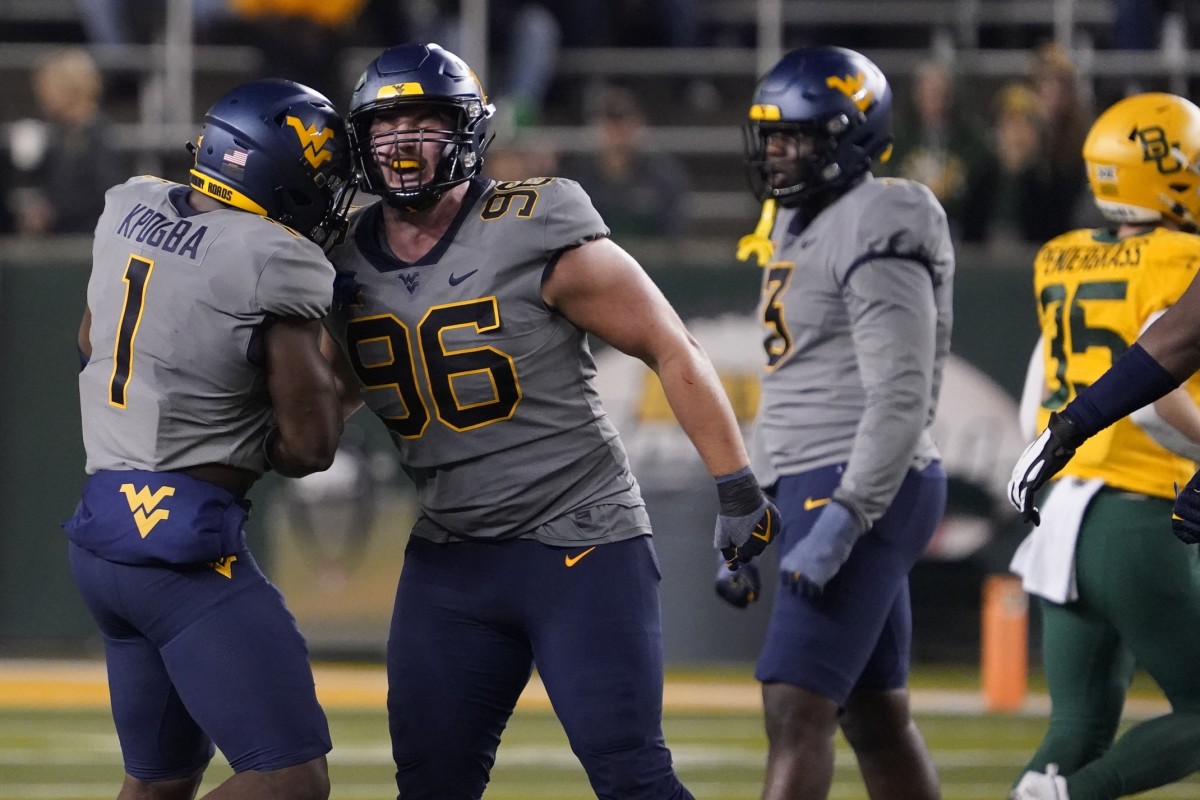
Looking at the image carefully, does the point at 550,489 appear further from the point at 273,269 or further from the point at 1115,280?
the point at 1115,280

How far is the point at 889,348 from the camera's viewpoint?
3992 mm

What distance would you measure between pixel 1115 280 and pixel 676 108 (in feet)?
24.2

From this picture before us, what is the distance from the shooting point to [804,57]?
437cm

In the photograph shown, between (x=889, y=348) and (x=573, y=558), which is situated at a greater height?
(x=889, y=348)

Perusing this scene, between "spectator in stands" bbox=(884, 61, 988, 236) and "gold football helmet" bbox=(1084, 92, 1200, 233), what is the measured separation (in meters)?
4.89

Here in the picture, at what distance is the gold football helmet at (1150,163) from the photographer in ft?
13.5

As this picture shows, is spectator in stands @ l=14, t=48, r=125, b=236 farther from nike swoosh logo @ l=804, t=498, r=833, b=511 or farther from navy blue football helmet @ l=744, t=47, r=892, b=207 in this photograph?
nike swoosh logo @ l=804, t=498, r=833, b=511

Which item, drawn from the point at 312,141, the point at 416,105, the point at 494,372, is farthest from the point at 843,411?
the point at 312,141

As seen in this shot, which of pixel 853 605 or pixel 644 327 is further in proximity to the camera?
pixel 853 605

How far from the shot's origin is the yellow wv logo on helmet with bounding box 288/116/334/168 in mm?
3516

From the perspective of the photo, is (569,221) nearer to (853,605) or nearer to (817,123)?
(817,123)

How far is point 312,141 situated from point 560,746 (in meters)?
3.63

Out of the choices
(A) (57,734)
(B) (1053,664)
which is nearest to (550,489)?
(B) (1053,664)

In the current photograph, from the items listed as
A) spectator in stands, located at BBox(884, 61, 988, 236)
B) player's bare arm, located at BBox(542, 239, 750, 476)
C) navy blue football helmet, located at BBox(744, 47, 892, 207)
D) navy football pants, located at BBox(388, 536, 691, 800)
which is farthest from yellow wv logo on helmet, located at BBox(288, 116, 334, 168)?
spectator in stands, located at BBox(884, 61, 988, 236)
